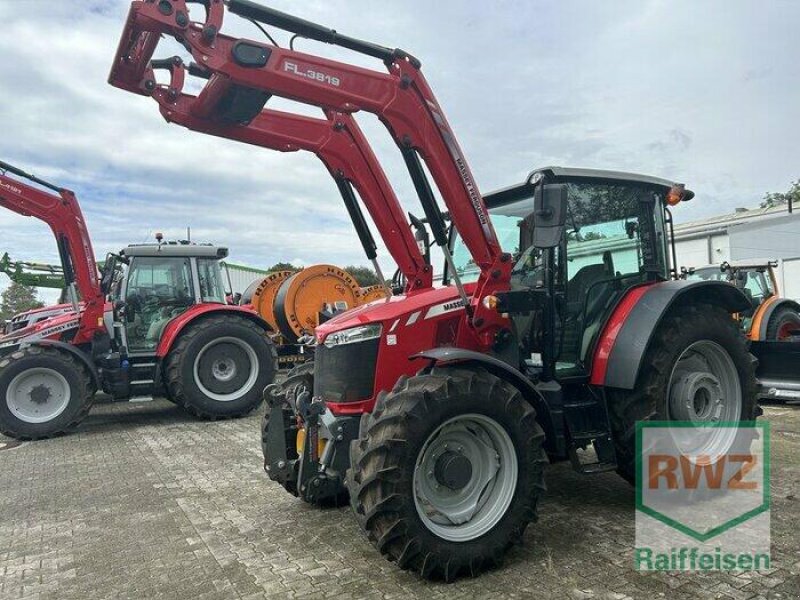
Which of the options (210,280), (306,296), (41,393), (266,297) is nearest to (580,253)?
(210,280)

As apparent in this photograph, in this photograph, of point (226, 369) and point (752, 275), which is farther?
point (752, 275)

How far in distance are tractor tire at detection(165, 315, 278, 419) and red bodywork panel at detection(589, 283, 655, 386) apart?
6.01 m

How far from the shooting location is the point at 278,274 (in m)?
14.6

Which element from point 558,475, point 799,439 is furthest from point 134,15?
point 799,439

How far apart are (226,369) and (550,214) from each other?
667 centimetres

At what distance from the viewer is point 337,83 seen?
147 inches

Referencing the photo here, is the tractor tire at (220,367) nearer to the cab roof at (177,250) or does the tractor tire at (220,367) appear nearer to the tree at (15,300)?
the cab roof at (177,250)

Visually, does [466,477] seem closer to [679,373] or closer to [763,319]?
[679,373]

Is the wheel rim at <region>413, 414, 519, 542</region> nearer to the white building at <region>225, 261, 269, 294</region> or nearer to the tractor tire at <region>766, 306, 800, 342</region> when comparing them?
the tractor tire at <region>766, 306, 800, 342</region>

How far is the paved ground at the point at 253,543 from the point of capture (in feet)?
10.6

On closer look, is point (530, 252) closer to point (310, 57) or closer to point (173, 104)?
point (310, 57)

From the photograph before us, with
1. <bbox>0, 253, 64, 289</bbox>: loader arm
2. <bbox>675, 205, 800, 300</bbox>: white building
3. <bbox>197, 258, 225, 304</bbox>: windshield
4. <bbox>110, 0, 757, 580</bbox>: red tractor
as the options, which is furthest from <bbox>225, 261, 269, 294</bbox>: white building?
<bbox>675, 205, 800, 300</bbox>: white building

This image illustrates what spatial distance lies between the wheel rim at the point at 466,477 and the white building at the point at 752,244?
25.4 m

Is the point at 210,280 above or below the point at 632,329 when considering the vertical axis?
above
